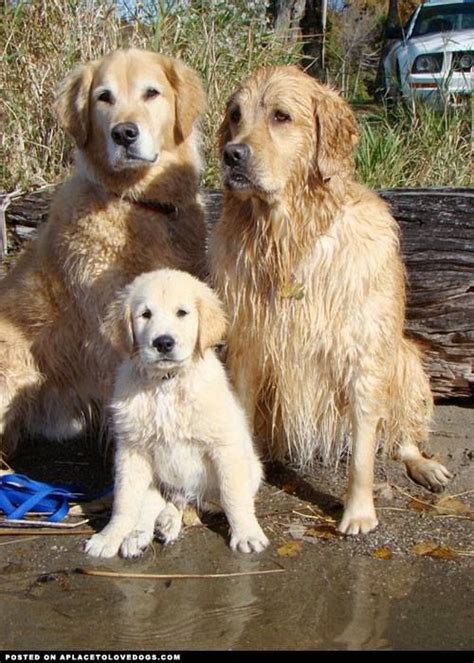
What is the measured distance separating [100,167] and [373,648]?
2.54 metres

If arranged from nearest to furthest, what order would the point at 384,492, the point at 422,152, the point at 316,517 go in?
the point at 316,517, the point at 384,492, the point at 422,152

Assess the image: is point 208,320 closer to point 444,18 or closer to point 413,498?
point 413,498

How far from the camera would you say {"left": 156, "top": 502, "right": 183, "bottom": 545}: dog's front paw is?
338 centimetres

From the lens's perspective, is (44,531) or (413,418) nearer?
(44,531)

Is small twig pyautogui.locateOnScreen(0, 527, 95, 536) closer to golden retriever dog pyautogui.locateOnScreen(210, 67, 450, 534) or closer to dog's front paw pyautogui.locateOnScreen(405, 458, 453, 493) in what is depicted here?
golden retriever dog pyautogui.locateOnScreen(210, 67, 450, 534)

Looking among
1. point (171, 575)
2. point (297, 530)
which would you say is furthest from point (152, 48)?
point (171, 575)

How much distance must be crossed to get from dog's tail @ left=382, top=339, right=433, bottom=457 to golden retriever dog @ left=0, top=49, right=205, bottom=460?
107 centimetres

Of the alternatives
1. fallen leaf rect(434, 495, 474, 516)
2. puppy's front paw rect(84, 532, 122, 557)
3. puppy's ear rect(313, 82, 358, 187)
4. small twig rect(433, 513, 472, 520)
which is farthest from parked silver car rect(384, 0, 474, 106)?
puppy's front paw rect(84, 532, 122, 557)

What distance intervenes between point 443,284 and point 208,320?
1.76m

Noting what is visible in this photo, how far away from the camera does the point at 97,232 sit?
12.9 feet

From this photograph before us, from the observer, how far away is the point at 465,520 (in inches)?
140

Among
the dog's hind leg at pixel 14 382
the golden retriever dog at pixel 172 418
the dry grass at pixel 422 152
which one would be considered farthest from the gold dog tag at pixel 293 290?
the dry grass at pixel 422 152

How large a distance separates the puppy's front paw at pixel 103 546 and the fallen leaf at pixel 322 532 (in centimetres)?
77
